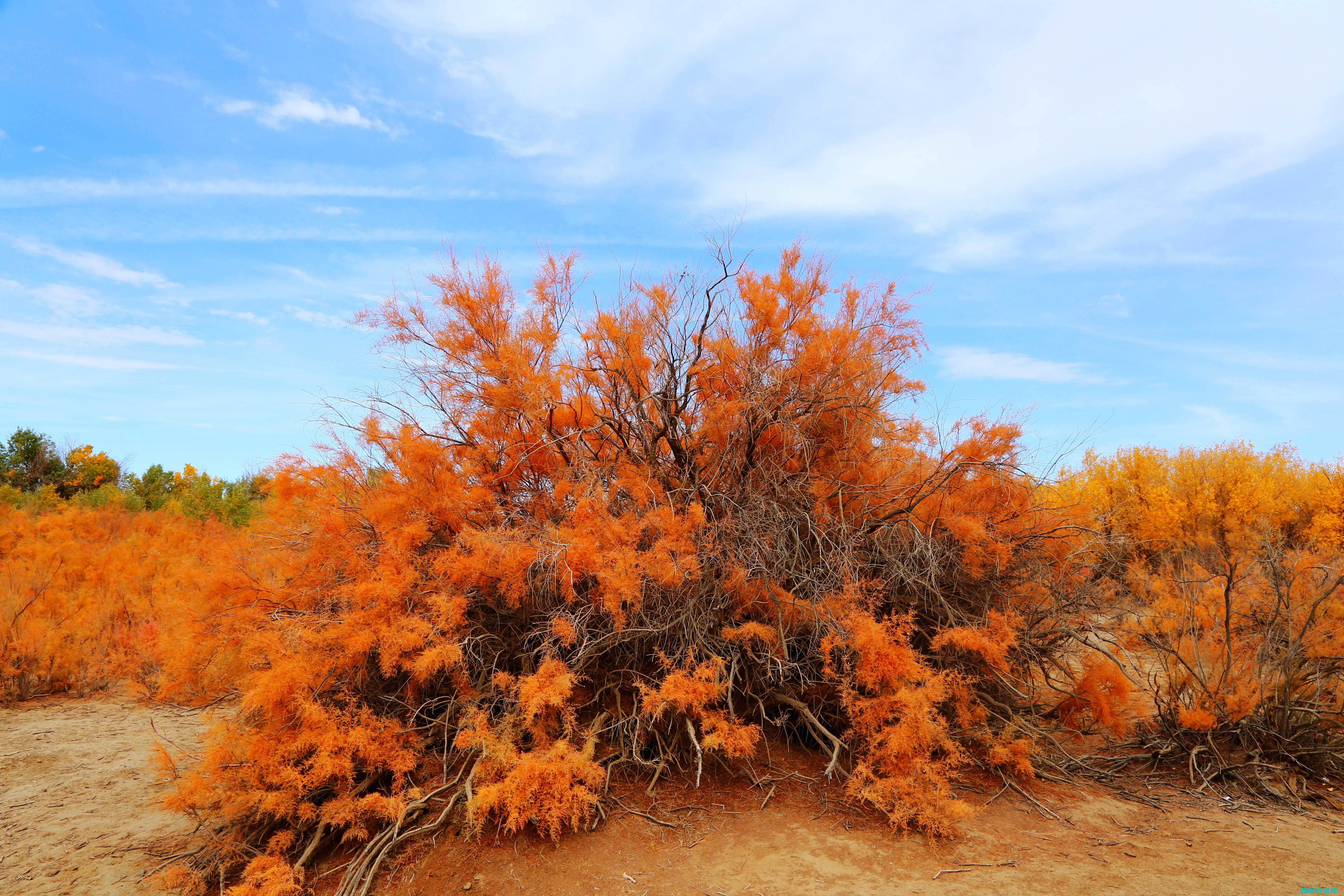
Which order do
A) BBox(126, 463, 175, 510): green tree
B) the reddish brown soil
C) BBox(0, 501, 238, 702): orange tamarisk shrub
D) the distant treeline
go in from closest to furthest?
the reddish brown soil < BBox(0, 501, 238, 702): orange tamarisk shrub < the distant treeline < BBox(126, 463, 175, 510): green tree

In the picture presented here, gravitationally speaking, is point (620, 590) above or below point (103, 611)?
above

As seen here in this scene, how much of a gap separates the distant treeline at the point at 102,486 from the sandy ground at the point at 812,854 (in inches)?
631

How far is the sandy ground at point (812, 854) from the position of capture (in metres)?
5.55

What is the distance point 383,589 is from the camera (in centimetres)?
679

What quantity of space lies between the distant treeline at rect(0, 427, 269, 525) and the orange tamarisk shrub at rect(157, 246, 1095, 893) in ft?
53.5

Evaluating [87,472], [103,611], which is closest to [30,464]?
[87,472]

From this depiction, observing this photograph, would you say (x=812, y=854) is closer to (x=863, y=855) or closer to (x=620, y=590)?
(x=863, y=855)

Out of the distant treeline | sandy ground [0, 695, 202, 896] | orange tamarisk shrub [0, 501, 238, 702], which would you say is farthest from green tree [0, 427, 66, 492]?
sandy ground [0, 695, 202, 896]

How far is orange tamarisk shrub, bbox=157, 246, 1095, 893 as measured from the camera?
257 inches

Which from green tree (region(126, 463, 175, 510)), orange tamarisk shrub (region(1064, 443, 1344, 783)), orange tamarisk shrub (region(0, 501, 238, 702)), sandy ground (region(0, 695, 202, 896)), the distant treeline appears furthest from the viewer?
green tree (region(126, 463, 175, 510))

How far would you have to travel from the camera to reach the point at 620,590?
6527 mm

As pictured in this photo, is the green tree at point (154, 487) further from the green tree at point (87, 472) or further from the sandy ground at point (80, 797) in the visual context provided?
the sandy ground at point (80, 797)

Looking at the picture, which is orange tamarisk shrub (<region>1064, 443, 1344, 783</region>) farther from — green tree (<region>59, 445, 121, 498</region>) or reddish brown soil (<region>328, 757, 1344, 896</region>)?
green tree (<region>59, 445, 121, 498</region>)

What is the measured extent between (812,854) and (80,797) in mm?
8720
